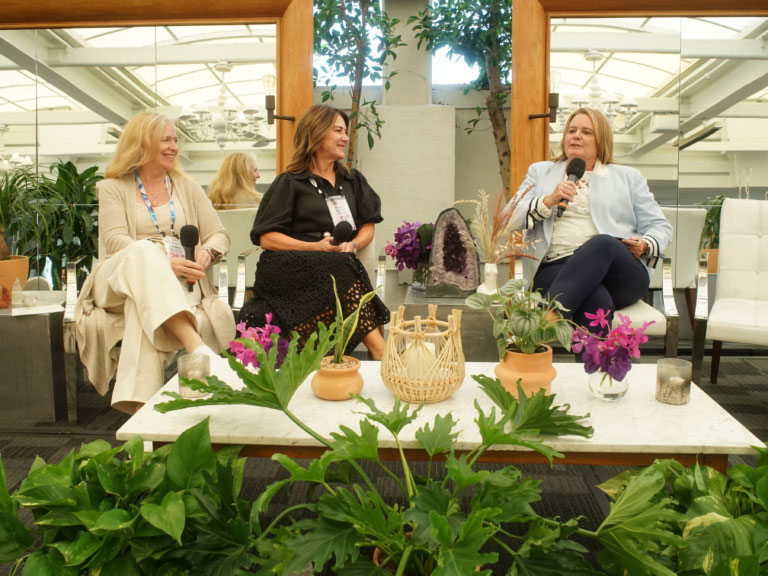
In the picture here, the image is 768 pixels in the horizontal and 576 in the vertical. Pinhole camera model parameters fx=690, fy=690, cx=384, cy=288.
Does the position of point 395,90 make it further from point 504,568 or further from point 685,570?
point 685,570

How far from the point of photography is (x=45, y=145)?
14.7 feet

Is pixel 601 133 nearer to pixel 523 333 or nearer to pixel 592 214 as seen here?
pixel 592 214

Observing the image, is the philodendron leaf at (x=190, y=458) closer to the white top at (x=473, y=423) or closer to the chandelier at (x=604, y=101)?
the white top at (x=473, y=423)

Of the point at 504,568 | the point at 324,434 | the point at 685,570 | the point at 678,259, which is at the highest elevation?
the point at 678,259

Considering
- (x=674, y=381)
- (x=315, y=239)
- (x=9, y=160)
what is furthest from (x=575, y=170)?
(x=9, y=160)

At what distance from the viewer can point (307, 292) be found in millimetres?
2824

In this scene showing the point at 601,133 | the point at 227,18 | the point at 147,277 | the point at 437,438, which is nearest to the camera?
the point at 437,438

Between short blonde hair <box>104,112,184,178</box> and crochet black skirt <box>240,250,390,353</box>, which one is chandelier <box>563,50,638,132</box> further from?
short blonde hair <box>104,112,184,178</box>

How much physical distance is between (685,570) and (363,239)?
2.13 meters

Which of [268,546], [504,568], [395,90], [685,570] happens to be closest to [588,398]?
[504,568]

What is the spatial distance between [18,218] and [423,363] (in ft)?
8.76

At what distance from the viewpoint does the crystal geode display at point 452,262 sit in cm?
325

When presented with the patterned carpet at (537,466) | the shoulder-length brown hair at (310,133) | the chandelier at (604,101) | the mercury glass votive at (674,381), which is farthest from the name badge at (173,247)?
the chandelier at (604,101)

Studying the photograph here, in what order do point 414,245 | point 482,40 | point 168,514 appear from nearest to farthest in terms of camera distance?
point 168,514
point 414,245
point 482,40
